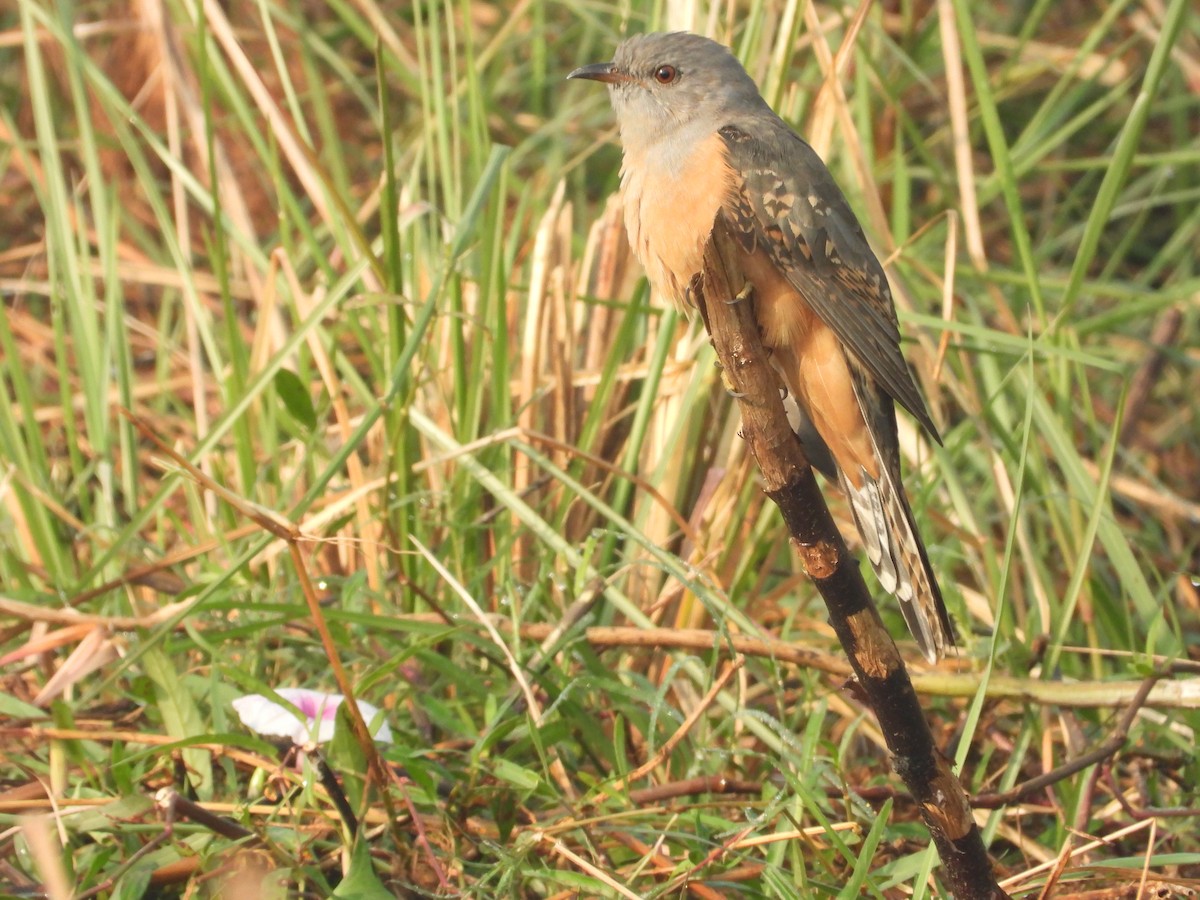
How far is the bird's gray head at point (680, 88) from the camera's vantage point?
10.7 ft

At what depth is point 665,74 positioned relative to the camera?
10.9 feet

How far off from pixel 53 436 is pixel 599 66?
206cm

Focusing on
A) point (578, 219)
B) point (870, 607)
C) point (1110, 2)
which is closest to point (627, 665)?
point (870, 607)

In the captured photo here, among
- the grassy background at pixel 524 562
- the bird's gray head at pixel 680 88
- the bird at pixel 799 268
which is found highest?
the bird's gray head at pixel 680 88

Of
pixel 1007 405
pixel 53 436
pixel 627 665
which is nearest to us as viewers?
pixel 627 665

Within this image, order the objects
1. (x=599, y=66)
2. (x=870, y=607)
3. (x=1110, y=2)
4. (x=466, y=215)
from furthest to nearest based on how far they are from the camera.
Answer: (x=1110, y=2) < (x=599, y=66) < (x=466, y=215) < (x=870, y=607)

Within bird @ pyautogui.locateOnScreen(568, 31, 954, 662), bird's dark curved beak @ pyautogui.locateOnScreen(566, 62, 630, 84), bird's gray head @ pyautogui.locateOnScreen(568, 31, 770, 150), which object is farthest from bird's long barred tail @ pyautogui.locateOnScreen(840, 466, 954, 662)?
bird's dark curved beak @ pyautogui.locateOnScreen(566, 62, 630, 84)

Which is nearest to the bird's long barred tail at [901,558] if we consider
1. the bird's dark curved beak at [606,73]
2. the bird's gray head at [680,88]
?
the bird's gray head at [680,88]

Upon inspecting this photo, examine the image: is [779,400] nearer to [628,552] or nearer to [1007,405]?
[628,552]

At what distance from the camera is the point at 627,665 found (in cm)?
311

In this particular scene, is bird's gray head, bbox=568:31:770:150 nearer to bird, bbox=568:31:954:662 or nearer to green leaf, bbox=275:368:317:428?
bird, bbox=568:31:954:662

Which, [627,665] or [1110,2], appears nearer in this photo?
[627,665]

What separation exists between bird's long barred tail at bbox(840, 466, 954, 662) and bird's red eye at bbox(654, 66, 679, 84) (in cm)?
107

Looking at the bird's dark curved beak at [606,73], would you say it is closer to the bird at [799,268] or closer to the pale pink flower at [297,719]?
the bird at [799,268]
